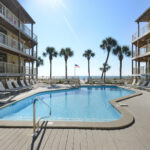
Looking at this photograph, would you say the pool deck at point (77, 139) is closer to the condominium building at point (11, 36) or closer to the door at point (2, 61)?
the condominium building at point (11, 36)

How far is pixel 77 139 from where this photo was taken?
8.17ft

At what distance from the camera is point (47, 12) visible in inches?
442

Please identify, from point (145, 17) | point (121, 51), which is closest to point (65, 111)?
point (145, 17)

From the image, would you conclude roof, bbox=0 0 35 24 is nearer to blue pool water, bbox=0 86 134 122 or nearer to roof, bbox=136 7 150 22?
blue pool water, bbox=0 86 134 122

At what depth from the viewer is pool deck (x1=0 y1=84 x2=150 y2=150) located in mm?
2230

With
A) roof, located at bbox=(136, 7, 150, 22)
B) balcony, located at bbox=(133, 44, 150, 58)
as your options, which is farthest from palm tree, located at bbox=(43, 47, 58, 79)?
roof, located at bbox=(136, 7, 150, 22)

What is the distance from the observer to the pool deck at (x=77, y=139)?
2.23 metres

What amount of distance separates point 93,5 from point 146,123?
464 inches

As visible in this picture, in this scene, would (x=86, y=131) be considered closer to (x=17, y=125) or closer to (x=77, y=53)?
(x=17, y=125)

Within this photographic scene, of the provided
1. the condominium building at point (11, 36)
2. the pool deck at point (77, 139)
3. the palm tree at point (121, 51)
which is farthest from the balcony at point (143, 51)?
the condominium building at point (11, 36)

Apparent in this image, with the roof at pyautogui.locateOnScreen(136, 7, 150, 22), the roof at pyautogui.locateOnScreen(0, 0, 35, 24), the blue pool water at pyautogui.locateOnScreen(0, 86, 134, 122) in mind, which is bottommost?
the blue pool water at pyautogui.locateOnScreen(0, 86, 134, 122)

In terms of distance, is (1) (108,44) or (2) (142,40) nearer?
(2) (142,40)

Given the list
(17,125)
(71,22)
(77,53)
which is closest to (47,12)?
(71,22)

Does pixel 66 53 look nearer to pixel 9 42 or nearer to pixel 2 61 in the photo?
pixel 9 42
